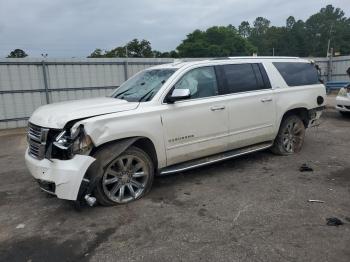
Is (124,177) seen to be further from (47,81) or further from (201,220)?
(47,81)

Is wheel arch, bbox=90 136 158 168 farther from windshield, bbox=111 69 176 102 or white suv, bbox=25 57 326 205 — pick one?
windshield, bbox=111 69 176 102

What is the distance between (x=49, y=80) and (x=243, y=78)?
9.62 metres

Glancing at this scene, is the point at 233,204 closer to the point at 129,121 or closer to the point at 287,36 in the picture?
the point at 129,121

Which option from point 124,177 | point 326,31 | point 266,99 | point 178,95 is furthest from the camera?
point 326,31

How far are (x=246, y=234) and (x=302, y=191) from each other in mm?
1571

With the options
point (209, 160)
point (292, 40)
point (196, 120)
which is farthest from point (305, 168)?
point (292, 40)

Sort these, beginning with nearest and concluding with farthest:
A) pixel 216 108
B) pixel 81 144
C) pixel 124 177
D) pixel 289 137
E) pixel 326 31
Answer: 1. pixel 81 144
2. pixel 124 177
3. pixel 216 108
4. pixel 289 137
5. pixel 326 31

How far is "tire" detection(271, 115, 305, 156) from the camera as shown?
674 cm

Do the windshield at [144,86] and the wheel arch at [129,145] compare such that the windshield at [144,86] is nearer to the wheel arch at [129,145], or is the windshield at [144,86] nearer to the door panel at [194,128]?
the door panel at [194,128]

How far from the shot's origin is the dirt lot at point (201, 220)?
349cm

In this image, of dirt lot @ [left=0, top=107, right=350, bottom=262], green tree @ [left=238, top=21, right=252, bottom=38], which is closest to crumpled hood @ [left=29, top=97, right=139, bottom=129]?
dirt lot @ [left=0, top=107, right=350, bottom=262]

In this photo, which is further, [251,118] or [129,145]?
[251,118]

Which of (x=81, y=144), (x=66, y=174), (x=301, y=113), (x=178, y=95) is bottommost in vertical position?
(x=66, y=174)

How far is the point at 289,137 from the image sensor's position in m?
6.93
